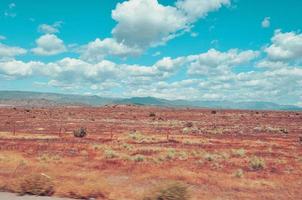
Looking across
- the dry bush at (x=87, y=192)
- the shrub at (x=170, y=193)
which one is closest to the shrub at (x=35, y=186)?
the dry bush at (x=87, y=192)

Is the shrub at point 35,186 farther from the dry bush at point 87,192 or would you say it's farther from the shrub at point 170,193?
the shrub at point 170,193

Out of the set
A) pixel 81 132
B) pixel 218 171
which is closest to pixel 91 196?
pixel 218 171

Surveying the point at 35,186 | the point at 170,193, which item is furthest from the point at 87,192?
the point at 170,193

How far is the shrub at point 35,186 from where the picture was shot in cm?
1414

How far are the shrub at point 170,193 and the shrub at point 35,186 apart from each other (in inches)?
147

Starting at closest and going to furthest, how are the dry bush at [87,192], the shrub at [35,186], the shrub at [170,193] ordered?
1. the shrub at [170,193]
2. the shrub at [35,186]
3. the dry bush at [87,192]

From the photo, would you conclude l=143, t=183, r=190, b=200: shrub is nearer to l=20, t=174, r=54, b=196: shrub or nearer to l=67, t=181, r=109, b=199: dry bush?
l=67, t=181, r=109, b=199: dry bush

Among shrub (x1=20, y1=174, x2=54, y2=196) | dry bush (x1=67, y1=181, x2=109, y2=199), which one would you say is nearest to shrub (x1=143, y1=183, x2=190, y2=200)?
dry bush (x1=67, y1=181, x2=109, y2=199)

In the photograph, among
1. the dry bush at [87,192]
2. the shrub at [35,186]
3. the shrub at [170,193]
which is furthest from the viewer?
the dry bush at [87,192]

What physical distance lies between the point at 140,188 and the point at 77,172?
546 cm

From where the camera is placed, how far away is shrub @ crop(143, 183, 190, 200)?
12781 mm

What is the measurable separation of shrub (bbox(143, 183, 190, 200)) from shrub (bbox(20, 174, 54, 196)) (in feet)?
12.2

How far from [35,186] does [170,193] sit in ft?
15.9

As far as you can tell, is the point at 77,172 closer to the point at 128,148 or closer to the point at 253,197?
the point at 253,197
